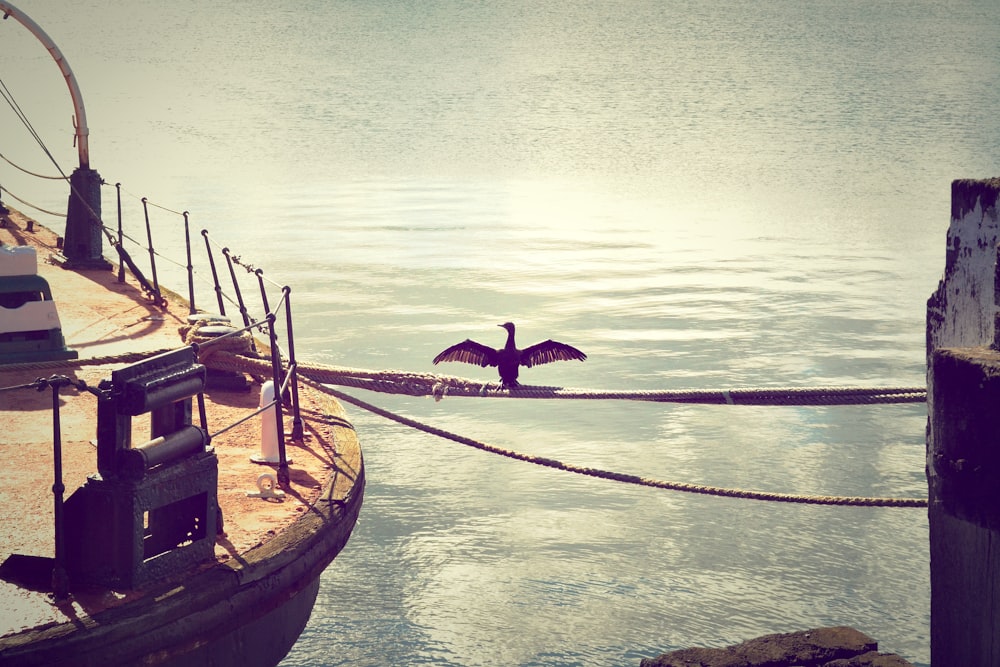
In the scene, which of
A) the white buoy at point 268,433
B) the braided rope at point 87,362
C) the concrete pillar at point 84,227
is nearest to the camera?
the white buoy at point 268,433

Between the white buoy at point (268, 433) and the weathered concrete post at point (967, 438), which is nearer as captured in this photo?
the weathered concrete post at point (967, 438)

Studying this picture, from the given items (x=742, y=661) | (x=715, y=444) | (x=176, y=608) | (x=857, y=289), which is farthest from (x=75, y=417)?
(x=857, y=289)

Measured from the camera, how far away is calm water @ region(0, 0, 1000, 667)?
1184 centimetres

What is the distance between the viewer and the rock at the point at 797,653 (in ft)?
27.3

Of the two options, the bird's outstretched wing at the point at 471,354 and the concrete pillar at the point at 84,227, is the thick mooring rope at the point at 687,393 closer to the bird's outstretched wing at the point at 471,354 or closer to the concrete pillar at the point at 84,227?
the bird's outstretched wing at the point at 471,354

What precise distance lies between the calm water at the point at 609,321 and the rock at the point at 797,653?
157 cm

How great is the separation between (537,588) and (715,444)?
535 centimetres

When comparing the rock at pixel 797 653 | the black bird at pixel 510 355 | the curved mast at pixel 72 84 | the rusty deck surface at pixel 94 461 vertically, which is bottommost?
the rock at pixel 797 653

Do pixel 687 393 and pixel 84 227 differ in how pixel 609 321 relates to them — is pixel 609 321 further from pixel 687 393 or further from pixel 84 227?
pixel 687 393

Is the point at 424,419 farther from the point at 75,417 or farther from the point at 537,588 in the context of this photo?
the point at 75,417

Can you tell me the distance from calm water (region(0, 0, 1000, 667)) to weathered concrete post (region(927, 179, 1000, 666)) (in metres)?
5.57

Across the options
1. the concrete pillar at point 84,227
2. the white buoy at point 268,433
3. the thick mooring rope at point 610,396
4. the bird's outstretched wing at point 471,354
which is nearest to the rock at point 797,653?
the thick mooring rope at point 610,396

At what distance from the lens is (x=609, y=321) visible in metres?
24.8

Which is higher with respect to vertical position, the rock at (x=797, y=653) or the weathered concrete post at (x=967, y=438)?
the weathered concrete post at (x=967, y=438)
